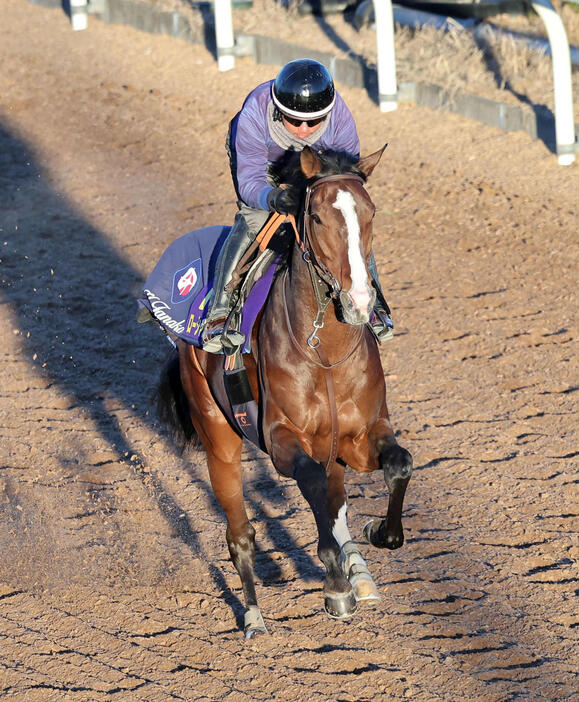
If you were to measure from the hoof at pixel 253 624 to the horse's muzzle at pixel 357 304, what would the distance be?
6.82 feet

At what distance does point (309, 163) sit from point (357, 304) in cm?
72

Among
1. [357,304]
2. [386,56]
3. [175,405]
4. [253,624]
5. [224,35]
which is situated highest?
[357,304]

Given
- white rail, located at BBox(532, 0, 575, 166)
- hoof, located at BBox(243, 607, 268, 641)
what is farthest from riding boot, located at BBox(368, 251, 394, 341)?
white rail, located at BBox(532, 0, 575, 166)

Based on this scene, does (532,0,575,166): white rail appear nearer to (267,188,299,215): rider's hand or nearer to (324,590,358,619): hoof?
(267,188,299,215): rider's hand

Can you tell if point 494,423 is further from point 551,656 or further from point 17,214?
point 17,214

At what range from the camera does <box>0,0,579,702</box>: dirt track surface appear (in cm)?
554

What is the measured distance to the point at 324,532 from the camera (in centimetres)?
499

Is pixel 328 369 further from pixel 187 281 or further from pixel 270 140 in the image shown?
pixel 187 281

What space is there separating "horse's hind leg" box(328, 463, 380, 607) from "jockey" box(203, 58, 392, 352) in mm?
973

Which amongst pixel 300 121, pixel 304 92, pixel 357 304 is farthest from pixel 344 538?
pixel 304 92

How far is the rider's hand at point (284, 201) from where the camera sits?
4.93 meters

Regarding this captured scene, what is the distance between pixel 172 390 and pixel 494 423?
8.55 ft

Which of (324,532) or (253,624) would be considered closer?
(324,532)

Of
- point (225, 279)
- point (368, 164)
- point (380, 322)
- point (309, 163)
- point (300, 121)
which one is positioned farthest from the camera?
point (225, 279)
